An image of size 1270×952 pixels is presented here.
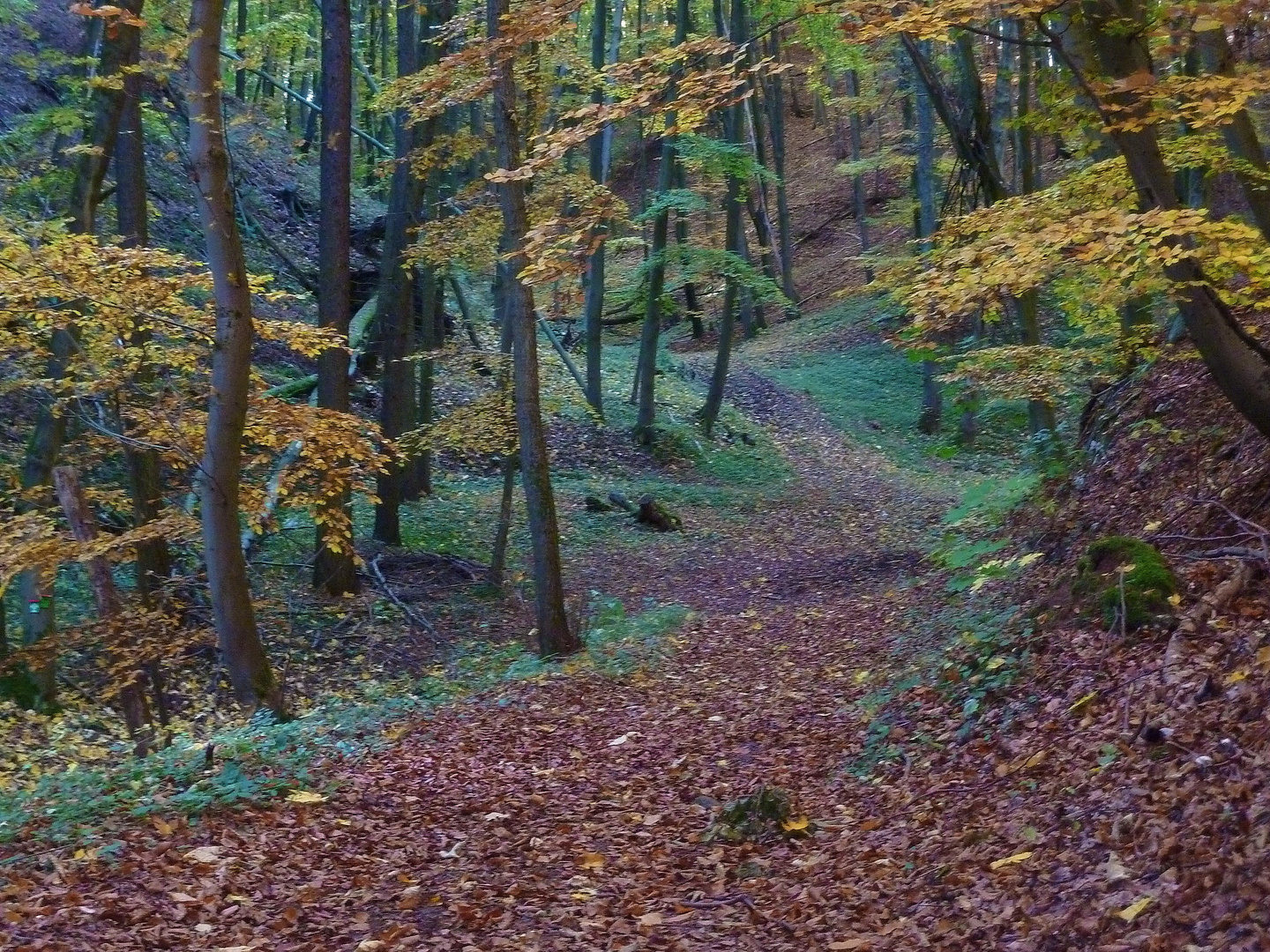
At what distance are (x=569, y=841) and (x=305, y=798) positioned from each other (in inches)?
66.5

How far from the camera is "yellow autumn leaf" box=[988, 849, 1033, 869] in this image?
16.1 feet

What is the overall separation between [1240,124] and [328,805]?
8.58m

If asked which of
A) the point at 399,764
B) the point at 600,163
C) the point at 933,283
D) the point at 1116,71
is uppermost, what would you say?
the point at 600,163

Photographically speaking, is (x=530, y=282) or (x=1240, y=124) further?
(x=530, y=282)

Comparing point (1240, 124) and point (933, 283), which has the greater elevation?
point (1240, 124)

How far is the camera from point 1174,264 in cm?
580

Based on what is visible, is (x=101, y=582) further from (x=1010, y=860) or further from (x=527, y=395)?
(x=1010, y=860)

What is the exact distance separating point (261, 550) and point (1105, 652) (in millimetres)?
11509

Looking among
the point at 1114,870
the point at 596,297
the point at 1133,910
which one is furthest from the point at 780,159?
the point at 1133,910

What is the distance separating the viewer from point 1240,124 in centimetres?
859

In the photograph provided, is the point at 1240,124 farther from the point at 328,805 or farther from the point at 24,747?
the point at 24,747

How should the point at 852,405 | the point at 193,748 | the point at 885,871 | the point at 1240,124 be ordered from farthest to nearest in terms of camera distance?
the point at 852,405, the point at 1240,124, the point at 193,748, the point at 885,871

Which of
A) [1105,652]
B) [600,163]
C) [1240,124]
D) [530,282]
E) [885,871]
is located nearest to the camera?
[885,871]

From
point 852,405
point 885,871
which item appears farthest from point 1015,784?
point 852,405
